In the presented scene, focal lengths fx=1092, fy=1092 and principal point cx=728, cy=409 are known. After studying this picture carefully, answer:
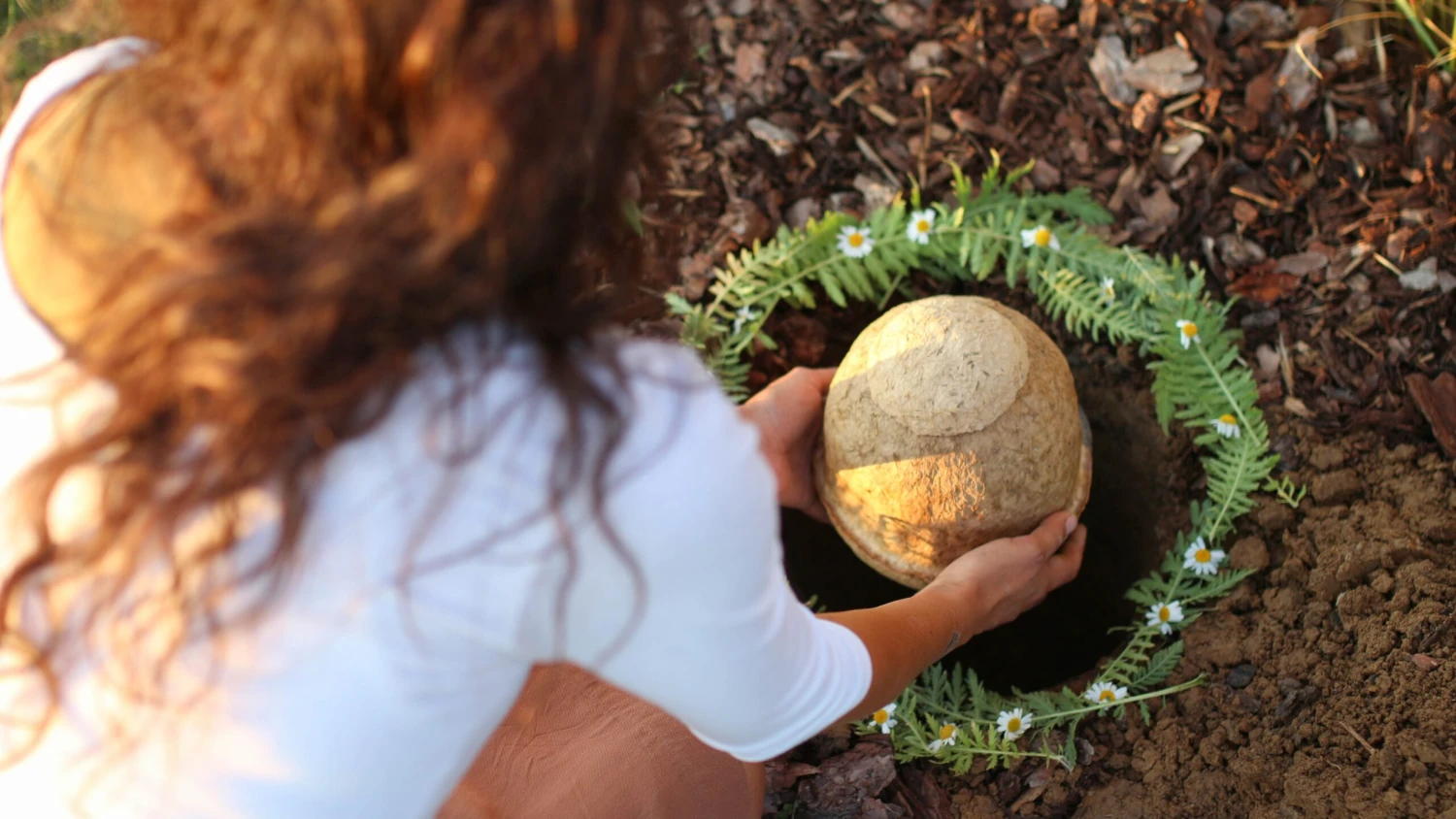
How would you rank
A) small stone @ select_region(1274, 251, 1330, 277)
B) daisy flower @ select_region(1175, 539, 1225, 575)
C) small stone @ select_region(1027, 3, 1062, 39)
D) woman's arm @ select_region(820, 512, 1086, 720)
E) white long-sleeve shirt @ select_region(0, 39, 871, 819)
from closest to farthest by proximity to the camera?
white long-sleeve shirt @ select_region(0, 39, 871, 819), woman's arm @ select_region(820, 512, 1086, 720), daisy flower @ select_region(1175, 539, 1225, 575), small stone @ select_region(1274, 251, 1330, 277), small stone @ select_region(1027, 3, 1062, 39)

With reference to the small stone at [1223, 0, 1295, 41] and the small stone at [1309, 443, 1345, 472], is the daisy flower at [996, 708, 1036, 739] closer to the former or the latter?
the small stone at [1309, 443, 1345, 472]

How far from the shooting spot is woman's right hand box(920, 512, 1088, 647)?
2119mm

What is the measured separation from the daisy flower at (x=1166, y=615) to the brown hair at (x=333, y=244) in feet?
5.87

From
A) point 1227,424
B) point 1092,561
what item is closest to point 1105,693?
point 1092,561

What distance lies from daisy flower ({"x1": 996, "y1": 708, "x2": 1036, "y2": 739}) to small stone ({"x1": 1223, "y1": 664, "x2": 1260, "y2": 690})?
44 cm

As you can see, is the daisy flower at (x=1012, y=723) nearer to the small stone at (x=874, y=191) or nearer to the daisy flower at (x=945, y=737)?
the daisy flower at (x=945, y=737)

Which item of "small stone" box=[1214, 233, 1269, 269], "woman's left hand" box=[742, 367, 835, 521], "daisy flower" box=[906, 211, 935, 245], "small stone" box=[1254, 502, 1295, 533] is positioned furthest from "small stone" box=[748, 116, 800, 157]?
"small stone" box=[1254, 502, 1295, 533]

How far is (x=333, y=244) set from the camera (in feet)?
3.04

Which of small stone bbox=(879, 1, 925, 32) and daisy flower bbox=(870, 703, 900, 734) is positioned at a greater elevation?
small stone bbox=(879, 1, 925, 32)

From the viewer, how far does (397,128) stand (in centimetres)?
99

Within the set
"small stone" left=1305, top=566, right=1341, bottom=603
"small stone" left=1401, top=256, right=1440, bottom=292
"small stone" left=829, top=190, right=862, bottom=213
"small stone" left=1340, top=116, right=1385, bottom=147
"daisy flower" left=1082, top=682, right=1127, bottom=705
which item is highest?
"small stone" left=829, top=190, right=862, bottom=213

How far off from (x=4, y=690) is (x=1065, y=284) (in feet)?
7.23

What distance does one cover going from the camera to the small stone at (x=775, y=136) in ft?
10.2

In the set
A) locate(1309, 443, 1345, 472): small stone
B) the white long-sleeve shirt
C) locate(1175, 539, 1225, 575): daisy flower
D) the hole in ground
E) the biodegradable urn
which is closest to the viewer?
the white long-sleeve shirt
